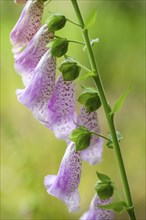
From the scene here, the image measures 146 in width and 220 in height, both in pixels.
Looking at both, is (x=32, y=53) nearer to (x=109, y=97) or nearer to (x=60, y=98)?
(x=60, y=98)

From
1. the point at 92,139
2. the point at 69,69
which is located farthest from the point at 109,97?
the point at 69,69

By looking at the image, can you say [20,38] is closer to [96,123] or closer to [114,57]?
[96,123]

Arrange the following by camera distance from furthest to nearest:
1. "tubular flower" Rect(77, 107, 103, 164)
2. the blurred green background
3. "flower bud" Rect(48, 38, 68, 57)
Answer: the blurred green background, "tubular flower" Rect(77, 107, 103, 164), "flower bud" Rect(48, 38, 68, 57)

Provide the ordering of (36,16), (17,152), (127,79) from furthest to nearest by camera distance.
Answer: (127,79) → (17,152) → (36,16)

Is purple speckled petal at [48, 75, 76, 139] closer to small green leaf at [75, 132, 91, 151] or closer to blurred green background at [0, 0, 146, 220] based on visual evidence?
small green leaf at [75, 132, 91, 151]

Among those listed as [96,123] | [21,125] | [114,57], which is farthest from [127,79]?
[96,123]

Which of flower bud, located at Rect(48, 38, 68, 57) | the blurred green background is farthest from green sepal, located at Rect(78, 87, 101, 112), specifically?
the blurred green background

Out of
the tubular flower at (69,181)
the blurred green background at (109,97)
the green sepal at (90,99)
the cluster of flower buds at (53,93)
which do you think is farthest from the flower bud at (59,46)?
the blurred green background at (109,97)
